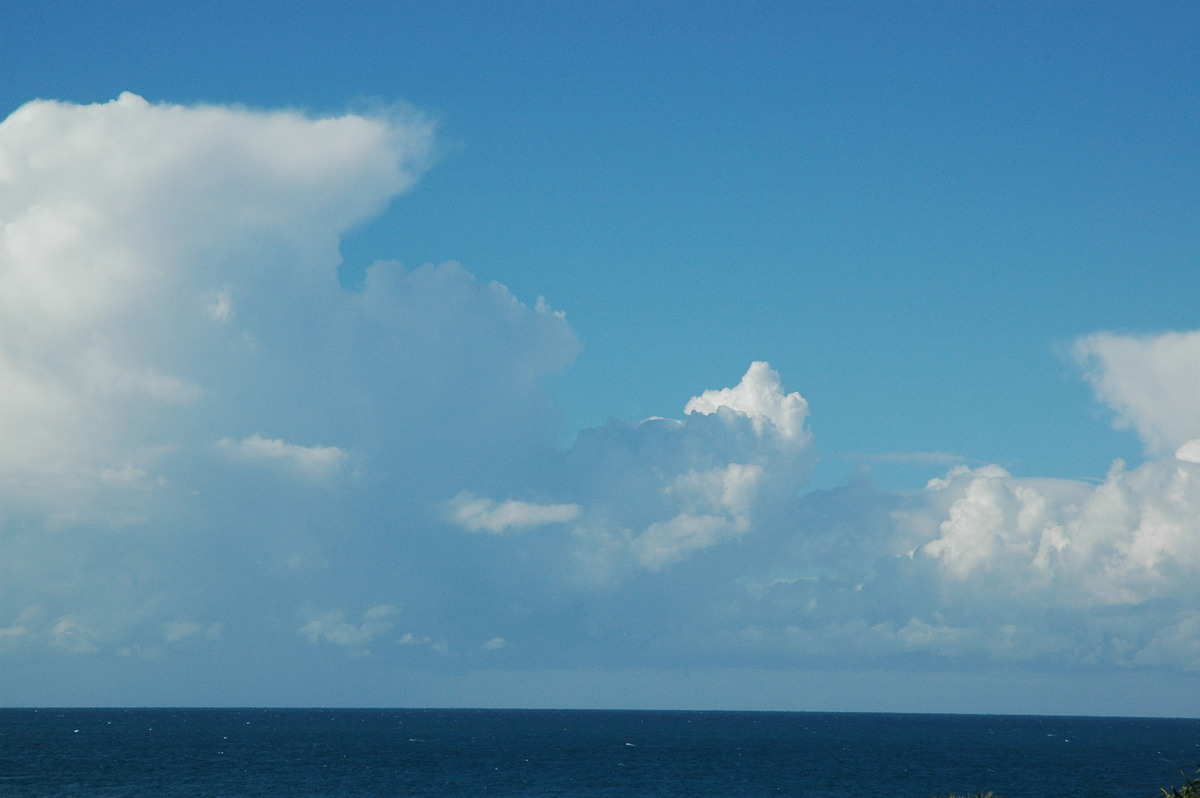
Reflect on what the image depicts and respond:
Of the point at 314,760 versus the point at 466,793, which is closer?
the point at 466,793

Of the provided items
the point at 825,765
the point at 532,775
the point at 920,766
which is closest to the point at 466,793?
the point at 532,775

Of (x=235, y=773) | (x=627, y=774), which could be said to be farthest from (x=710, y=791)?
(x=235, y=773)

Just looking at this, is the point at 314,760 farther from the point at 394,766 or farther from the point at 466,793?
the point at 466,793

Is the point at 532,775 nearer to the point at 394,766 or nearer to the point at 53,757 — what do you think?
the point at 394,766

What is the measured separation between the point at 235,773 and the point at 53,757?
170ft

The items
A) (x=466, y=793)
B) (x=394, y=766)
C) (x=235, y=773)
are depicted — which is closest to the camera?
(x=466, y=793)

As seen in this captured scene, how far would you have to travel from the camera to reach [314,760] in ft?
579

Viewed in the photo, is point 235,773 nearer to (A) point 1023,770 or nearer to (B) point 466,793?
(B) point 466,793

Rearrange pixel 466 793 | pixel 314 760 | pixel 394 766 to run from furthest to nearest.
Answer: pixel 314 760 → pixel 394 766 → pixel 466 793

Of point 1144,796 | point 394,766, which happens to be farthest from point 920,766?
point 394,766

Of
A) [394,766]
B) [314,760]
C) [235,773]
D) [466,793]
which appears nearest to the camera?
[466,793]

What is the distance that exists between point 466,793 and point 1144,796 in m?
89.2

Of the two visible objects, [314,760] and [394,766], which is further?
[314,760]

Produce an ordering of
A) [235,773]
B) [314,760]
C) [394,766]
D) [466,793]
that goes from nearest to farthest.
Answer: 1. [466,793]
2. [235,773]
3. [394,766]
4. [314,760]
